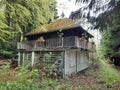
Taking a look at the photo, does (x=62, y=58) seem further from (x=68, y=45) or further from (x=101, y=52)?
(x=101, y=52)

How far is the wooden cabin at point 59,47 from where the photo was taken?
48.2 ft

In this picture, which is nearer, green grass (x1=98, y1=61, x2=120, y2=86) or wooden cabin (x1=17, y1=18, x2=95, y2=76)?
green grass (x1=98, y1=61, x2=120, y2=86)

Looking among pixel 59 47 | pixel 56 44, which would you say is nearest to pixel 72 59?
pixel 59 47

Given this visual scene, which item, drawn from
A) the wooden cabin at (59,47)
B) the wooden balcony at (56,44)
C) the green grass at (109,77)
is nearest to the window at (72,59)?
the wooden cabin at (59,47)

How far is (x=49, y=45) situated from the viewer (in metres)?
17.1

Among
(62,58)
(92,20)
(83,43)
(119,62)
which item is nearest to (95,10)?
(92,20)

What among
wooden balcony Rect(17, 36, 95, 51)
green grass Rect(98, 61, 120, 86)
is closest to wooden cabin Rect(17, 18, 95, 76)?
wooden balcony Rect(17, 36, 95, 51)

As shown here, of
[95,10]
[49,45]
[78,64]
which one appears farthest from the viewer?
[78,64]

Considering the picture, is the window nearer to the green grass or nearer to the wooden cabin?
the wooden cabin

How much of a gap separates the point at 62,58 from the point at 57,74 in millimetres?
1408

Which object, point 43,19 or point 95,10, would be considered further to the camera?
point 43,19

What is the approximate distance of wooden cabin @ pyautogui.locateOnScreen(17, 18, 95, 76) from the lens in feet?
48.2

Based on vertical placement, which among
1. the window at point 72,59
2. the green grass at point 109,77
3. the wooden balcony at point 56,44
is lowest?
the green grass at point 109,77

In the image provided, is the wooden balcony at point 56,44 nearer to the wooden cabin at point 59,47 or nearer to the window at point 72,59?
the wooden cabin at point 59,47
